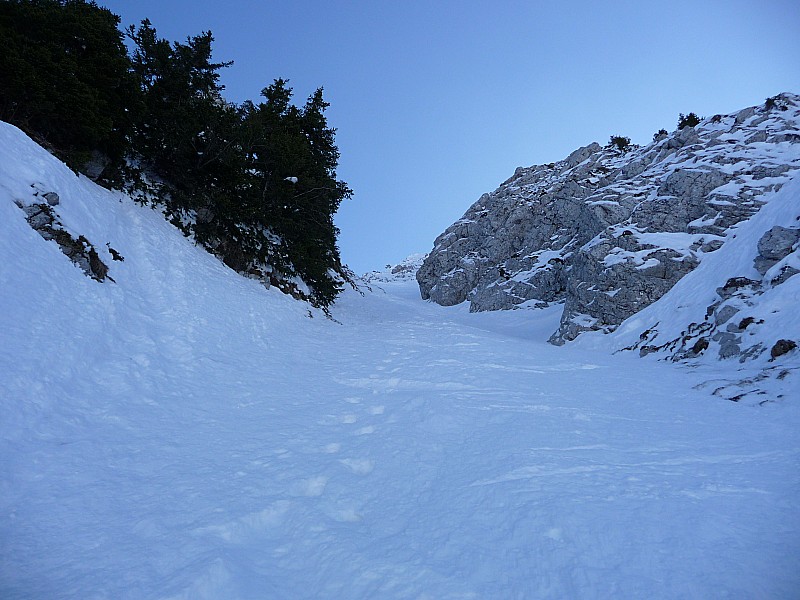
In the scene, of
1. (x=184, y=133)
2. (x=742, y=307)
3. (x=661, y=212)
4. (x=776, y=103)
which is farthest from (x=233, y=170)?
(x=776, y=103)

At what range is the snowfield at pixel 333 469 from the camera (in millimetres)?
3076

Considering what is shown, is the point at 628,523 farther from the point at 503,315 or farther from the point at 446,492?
the point at 503,315

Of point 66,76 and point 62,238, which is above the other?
point 66,76

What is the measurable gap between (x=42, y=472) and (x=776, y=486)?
808 cm

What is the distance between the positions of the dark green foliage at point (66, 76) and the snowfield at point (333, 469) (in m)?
2.61

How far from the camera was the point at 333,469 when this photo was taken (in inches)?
191

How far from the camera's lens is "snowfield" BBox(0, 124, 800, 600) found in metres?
3.08

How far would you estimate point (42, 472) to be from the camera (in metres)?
4.11

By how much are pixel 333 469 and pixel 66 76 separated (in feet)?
46.7

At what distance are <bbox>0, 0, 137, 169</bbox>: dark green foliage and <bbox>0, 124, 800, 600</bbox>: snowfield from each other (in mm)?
2607

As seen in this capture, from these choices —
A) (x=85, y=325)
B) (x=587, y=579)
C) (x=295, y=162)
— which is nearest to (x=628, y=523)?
(x=587, y=579)

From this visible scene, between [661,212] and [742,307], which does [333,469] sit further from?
[661,212]

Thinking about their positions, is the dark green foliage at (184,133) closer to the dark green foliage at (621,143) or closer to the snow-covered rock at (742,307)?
the snow-covered rock at (742,307)

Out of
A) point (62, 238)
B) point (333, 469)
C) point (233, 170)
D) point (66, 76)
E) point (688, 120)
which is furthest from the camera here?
point (688, 120)
